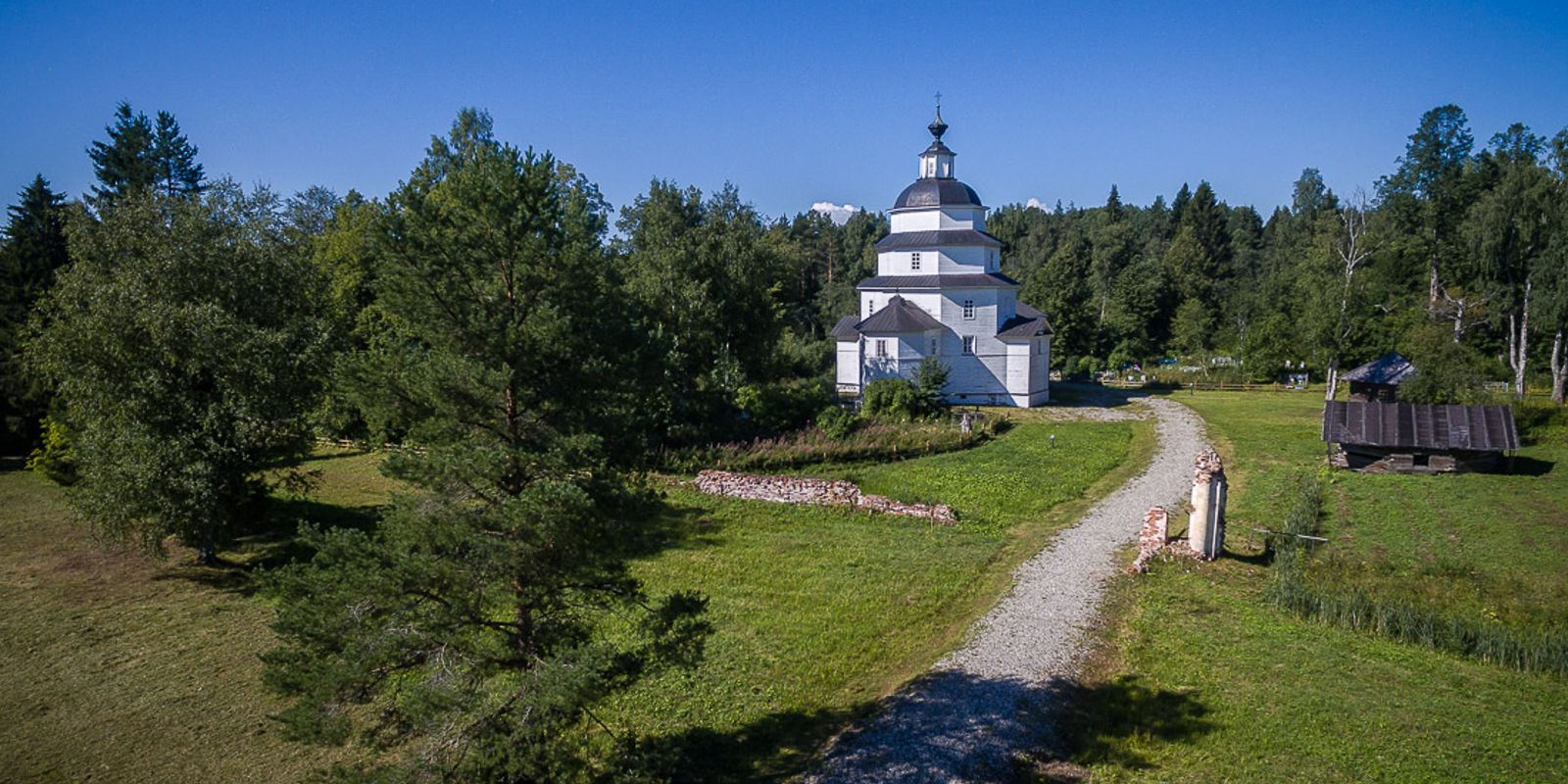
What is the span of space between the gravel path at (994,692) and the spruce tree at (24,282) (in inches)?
1174

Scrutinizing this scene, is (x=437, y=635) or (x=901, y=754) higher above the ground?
(x=437, y=635)

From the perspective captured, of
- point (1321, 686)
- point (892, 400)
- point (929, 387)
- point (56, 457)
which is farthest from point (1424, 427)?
point (56, 457)

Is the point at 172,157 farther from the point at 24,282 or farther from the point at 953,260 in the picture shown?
the point at 953,260

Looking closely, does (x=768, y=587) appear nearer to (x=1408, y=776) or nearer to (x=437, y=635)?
(x=437, y=635)

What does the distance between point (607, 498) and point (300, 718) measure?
343 cm

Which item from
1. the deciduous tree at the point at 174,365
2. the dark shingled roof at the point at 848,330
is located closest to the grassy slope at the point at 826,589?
the deciduous tree at the point at 174,365

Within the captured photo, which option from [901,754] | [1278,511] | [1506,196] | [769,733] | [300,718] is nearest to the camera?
[300,718]

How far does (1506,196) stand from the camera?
112 feet

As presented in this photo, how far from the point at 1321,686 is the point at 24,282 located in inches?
1560

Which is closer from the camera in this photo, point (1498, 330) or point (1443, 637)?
point (1443, 637)

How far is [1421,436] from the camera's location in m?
22.8

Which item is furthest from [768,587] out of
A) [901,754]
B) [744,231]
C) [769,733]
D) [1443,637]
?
[744,231]

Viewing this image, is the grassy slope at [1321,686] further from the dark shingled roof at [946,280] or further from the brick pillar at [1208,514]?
the dark shingled roof at [946,280]

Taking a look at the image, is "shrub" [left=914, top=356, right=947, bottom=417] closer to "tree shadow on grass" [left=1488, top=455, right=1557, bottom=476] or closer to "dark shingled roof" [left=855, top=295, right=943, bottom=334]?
"dark shingled roof" [left=855, top=295, right=943, bottom=334]
